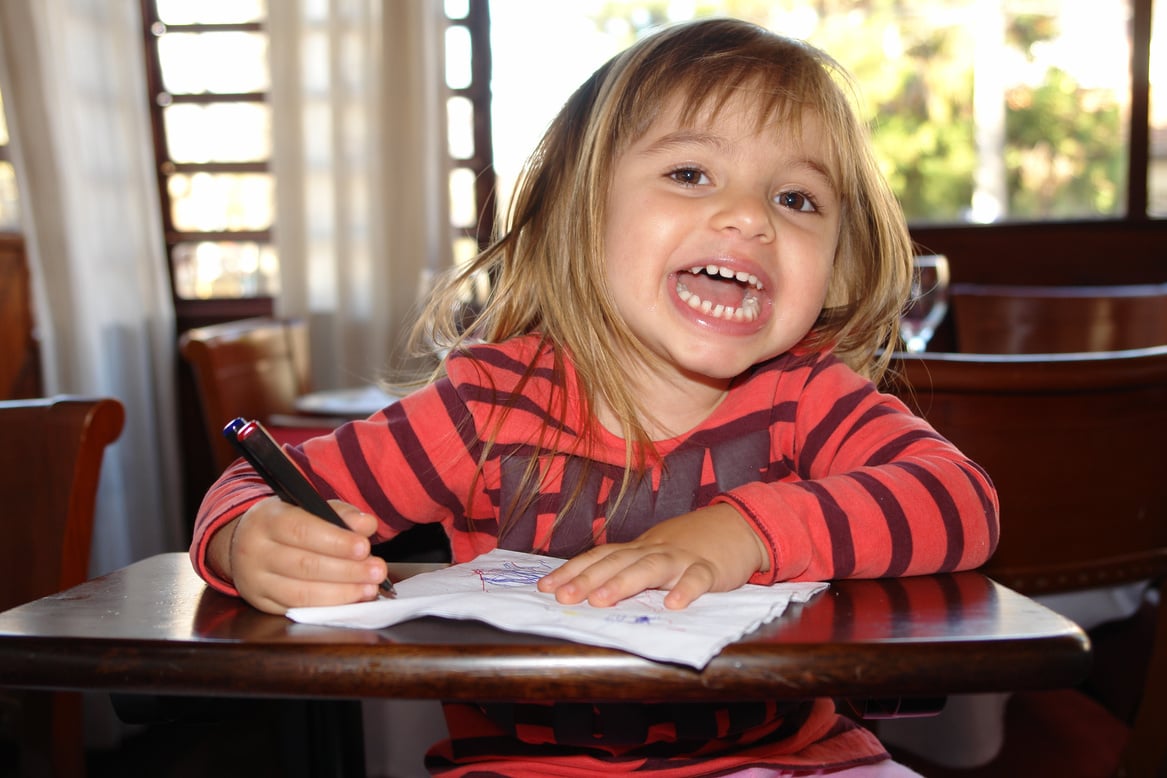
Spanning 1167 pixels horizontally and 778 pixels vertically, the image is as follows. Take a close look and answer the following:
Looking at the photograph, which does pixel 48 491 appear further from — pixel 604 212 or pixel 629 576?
pixel 629 576

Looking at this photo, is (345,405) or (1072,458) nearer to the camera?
(1072,458)

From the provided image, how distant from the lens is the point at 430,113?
3770mm

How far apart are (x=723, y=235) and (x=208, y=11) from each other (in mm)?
3489

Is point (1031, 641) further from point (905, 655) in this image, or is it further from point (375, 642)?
point (375, 642)

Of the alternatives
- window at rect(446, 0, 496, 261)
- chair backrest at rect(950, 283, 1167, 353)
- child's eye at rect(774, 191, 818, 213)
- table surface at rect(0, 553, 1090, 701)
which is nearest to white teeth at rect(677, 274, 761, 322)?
child's eye at rect(774, 191, 818, 213)

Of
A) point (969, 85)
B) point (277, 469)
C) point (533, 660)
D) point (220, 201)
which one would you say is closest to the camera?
point (533, 660)

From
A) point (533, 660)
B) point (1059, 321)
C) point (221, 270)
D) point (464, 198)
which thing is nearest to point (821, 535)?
point (533, 660)

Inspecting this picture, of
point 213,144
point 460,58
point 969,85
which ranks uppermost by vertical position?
point 460,58

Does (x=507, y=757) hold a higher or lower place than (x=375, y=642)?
lower

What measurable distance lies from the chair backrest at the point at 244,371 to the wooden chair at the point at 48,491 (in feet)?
2.24

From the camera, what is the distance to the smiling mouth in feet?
3.42

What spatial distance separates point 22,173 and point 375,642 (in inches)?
130

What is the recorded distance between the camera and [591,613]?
0.64m

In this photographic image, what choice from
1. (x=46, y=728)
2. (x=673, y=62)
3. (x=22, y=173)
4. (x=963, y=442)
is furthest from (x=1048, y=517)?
(x=22, y=173)
